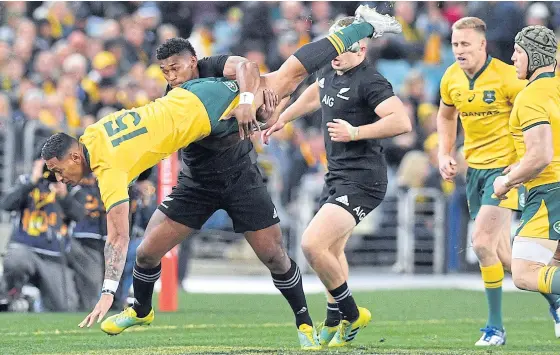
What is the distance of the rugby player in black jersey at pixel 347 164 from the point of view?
30.1 ft

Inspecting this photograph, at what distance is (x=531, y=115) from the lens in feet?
25.9

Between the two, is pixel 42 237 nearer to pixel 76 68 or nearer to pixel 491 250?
pixel 76 68

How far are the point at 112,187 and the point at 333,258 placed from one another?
7.74 ft

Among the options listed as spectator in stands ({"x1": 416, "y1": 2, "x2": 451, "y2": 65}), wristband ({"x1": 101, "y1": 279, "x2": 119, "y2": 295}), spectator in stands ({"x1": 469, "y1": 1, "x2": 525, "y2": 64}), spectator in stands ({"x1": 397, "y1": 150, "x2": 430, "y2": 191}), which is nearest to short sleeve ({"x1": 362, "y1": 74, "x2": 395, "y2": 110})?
wristband ({"x1": 101, "y1": 279, "x2": 119, "y2": 295})

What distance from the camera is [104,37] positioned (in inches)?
798

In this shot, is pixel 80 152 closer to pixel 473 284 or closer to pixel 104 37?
pixel 473 284

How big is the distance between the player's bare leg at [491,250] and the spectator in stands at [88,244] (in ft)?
18.8

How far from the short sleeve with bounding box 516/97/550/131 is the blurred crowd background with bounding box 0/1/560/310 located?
9.37m

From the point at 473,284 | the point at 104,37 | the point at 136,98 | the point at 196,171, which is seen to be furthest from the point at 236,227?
the point at 104,37

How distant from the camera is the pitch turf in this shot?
29.8 feet

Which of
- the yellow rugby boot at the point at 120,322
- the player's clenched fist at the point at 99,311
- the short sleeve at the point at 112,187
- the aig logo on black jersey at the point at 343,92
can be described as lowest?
the yellow rugby boot at the point at 120,322

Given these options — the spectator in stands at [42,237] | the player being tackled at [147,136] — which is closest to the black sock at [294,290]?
the player being tackled at [147,136]

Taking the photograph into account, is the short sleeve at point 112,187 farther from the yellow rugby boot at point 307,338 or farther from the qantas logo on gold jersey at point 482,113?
the qantas logo on gold jersey at point 482,113

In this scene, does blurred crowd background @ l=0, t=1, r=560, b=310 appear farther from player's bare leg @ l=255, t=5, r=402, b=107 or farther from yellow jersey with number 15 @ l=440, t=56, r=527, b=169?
player's bare leg @ l=255, t=5, r=402, b=107
